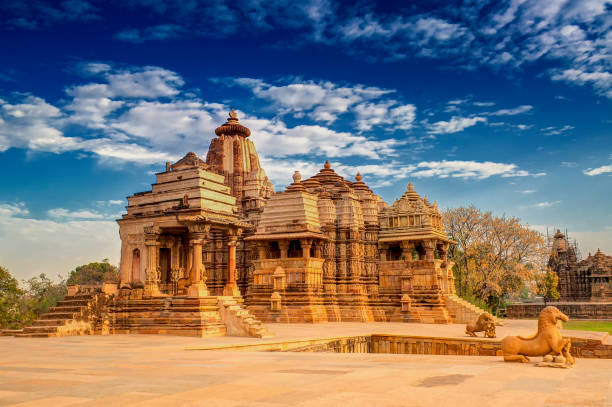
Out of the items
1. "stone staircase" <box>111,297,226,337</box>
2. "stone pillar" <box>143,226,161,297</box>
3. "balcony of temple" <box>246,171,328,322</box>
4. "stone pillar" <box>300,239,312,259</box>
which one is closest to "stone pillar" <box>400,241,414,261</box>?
"balcony of temple" <box>246,171,328,322</box>

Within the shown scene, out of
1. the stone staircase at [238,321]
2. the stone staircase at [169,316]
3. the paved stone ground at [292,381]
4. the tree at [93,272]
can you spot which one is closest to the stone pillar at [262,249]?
the stone staircase at [238,321]

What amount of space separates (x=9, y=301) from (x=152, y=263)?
1179 cm

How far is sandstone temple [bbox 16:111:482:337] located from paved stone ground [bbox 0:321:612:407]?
8.32m

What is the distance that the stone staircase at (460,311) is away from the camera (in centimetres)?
2897

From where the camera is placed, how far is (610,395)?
6922 millimetres

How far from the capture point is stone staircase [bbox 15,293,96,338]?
64.1 feet

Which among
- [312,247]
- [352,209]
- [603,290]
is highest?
[352,209]

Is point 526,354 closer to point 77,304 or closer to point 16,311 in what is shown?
point 77,304

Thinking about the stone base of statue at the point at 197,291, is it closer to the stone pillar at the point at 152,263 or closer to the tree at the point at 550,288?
the stone pillar at the point at 152,263

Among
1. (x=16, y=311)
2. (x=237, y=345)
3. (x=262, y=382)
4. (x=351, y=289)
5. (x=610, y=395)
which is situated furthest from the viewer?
(x=351, y=289)

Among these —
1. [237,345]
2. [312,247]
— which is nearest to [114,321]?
[237,345]

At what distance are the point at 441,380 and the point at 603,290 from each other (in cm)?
4982

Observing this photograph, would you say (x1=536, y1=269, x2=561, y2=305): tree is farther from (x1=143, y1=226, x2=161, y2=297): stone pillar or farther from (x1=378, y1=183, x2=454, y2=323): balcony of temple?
(x1=143, y1=226, x2=161, y2=297): stone pillar

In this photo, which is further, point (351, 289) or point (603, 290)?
point (603, 290)
